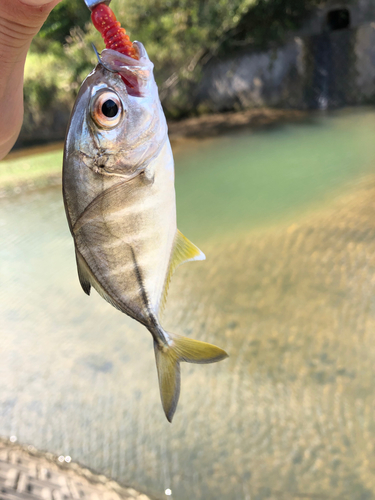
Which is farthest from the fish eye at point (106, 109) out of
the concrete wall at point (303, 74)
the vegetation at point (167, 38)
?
the concrete wall at point (303, 74)

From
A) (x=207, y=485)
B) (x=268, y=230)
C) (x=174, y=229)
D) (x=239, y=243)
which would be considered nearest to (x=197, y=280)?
(x=239, y=243)

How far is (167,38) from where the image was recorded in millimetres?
9594

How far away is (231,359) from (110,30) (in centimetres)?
257

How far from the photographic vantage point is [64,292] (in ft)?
14.4

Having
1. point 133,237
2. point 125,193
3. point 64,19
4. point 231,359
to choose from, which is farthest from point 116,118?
point 64,19

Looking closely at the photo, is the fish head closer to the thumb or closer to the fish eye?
the fish eye

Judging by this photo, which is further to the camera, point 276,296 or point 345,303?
point 276,296

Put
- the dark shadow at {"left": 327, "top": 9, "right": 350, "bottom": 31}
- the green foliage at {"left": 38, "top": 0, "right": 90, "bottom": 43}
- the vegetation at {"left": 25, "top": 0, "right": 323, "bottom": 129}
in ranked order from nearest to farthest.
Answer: the vegetation at {"left": 25, "top": 0, "right": 323, "bottom": 129}, the dark shadow at {"left": 327, "top": 9, "right": 350, "bottom": 31}, the green foliage at {"left": 38, "top": 0, "right": 90, "bottom": 43}

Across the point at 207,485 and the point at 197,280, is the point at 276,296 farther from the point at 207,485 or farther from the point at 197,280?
the point at 207,485

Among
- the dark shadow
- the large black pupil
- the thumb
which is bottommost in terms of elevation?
the large black pupil

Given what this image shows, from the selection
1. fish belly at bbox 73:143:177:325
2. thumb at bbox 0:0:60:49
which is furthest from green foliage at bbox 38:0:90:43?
fish belly at bbox 73:143:177:325

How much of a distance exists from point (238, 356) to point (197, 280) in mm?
1172

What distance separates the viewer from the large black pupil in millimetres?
977

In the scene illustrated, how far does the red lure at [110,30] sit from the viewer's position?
942 millimetres
